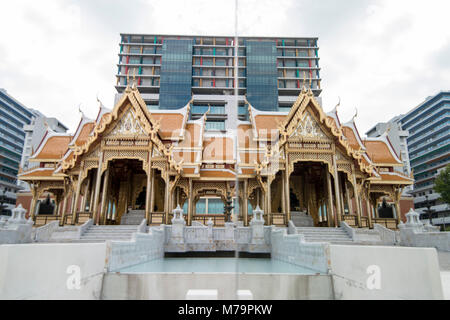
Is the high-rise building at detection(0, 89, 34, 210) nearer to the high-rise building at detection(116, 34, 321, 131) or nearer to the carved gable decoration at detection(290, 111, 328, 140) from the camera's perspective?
the high-rise building at detection(116, 34, 321, 131)

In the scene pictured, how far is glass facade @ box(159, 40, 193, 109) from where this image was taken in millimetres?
62562

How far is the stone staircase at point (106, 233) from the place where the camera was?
1190 centimetres

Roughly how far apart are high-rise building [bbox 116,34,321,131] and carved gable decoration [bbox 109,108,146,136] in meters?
44.8

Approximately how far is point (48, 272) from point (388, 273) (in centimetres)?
603

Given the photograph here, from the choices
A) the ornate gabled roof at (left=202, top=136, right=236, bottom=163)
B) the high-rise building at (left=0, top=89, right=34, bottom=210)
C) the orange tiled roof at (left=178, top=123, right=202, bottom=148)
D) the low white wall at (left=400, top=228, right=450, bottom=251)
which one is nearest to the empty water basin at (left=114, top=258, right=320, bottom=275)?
the low white wall at (left=400, top=228, right=450, bottom=251)

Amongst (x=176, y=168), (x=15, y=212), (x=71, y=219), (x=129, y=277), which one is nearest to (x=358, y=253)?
(x=129, y=277)

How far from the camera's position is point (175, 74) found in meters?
64.8

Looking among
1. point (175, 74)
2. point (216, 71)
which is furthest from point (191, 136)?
point (216, 71)

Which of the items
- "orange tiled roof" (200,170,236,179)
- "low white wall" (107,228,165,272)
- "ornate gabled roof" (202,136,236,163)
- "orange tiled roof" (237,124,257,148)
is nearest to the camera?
"low white wall" (107,228,165,272)

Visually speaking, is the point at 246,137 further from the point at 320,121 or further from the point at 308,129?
the point at 320,121

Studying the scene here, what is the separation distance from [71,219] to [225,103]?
5263 centimetres

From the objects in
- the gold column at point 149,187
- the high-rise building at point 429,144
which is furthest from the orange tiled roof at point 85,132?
the high-rise building at point 429,144
